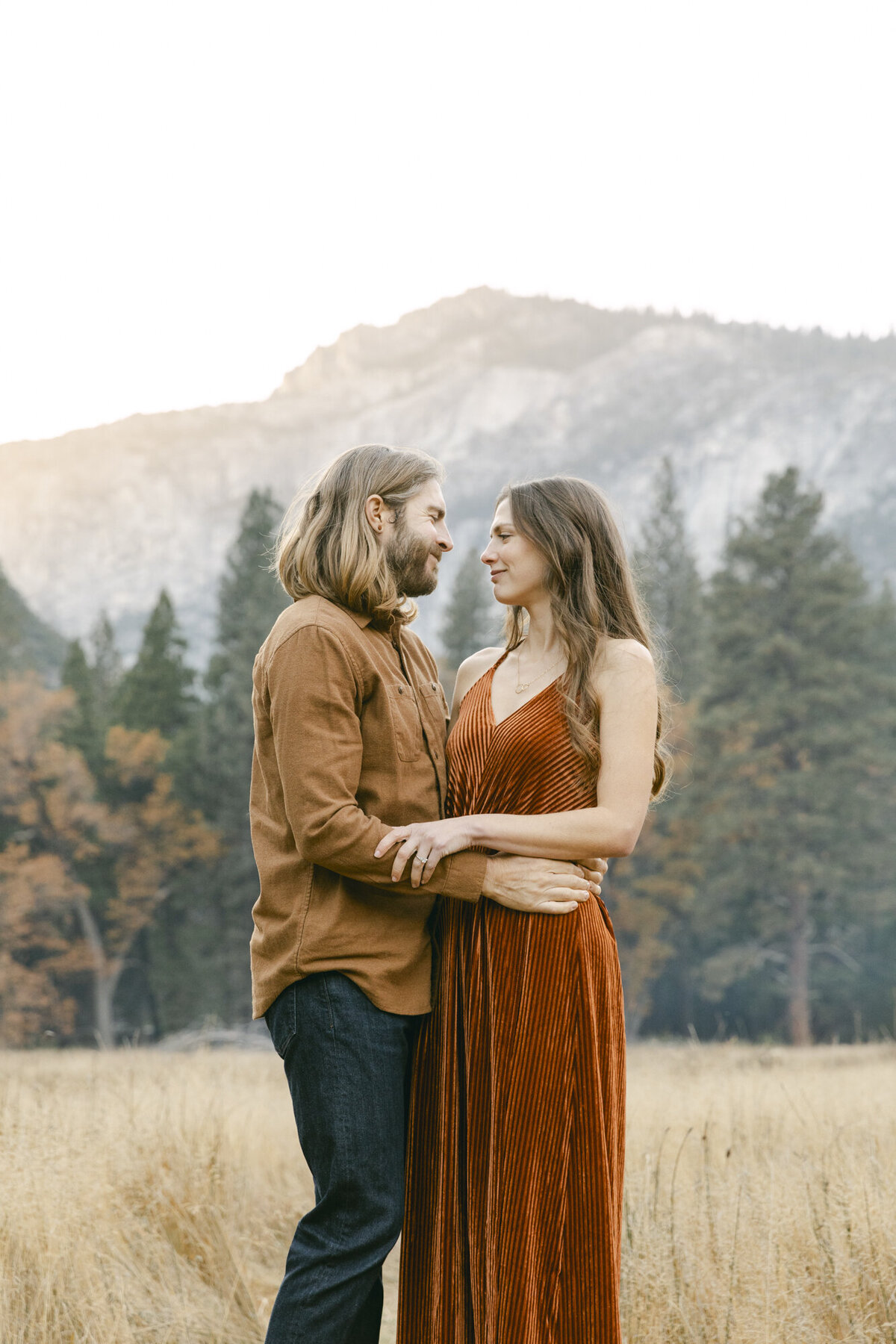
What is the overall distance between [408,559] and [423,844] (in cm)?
72

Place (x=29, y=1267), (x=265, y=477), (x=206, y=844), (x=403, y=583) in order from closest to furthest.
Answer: (x=403, y=583), (x=29, y=1267), (x=206, y=844), (x=265, y=477)

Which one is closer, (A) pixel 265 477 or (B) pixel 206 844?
(B) pixel 206 844

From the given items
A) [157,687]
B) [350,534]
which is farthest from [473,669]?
[157,687]

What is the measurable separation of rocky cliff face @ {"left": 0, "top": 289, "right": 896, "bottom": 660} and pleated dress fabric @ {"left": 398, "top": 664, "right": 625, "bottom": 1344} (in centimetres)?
12239

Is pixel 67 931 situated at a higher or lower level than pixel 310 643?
lower

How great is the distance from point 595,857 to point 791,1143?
2.84 metres

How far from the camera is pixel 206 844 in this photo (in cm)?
2912

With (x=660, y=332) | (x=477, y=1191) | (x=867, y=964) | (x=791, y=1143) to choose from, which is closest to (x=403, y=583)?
(x=477, y=1191)

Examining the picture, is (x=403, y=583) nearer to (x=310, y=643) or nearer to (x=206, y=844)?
(x=310, y=643)

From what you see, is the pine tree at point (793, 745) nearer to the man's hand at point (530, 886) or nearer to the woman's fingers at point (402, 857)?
the man's hand at point (530, 886)

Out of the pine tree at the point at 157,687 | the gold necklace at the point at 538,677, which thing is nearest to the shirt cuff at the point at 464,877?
the gold necklace at the point at 538,677

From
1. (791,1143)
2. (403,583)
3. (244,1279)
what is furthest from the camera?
(791,1143)

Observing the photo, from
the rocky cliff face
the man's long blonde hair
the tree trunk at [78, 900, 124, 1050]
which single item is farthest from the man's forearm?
the rocky cliff face

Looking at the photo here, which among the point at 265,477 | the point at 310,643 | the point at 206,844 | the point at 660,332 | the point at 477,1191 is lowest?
the point at 206,844
